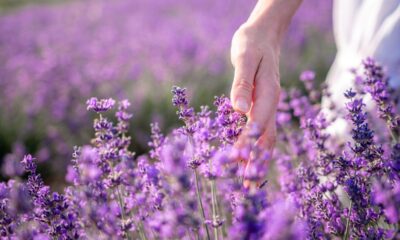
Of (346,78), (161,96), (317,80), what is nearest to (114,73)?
(161,96)

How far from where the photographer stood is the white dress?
8.80 feet

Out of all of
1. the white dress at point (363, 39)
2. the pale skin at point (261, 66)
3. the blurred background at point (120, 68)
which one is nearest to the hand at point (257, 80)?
the pale skin at point (261, 66)

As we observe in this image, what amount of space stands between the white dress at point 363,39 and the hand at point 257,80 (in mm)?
773

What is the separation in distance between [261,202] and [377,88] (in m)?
0.76

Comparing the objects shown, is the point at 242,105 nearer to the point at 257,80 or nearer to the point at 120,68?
the point at 257,80

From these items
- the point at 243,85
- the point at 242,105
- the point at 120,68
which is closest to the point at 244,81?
the point at 243,85

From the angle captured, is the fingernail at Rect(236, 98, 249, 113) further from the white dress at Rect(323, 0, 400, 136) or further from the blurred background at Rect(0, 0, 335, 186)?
the blurred background at Rect(0, 0, 335, 186)

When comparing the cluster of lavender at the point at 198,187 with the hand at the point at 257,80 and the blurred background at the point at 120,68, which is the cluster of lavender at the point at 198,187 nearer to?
the hand at the point at 257,80

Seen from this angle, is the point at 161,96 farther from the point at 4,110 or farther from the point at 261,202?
the point at 261,202

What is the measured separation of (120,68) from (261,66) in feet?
16.0

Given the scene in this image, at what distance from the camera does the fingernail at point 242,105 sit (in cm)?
168

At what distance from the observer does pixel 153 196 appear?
171cm

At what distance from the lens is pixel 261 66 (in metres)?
1.91

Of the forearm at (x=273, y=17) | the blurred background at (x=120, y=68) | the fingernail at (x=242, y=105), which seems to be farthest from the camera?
the blurred background at (x=120, y=68)
